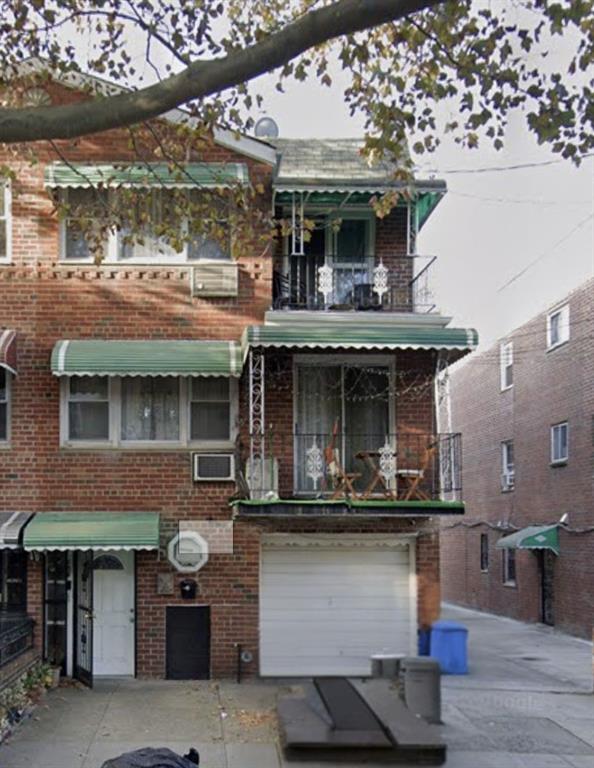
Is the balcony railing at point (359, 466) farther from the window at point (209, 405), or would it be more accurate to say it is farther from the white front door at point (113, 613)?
the white front door at point (113, 613)

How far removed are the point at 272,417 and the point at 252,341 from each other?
1.77 meters

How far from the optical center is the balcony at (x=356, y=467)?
15.8 m

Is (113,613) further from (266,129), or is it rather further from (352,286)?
(266,129)

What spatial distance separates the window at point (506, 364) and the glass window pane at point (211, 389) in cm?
1264

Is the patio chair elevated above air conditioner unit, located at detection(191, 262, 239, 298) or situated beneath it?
Answer: situated beneath

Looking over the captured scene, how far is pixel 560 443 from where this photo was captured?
79.6ft

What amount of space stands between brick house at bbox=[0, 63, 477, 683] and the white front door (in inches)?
1.1

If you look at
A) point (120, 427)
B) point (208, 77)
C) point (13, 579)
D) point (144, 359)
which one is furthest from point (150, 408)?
point (208, 77)

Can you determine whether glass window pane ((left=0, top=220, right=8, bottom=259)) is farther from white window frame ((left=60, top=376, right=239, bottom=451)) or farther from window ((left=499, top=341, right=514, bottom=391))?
window ((left=499, top=341, right=514, bottom=391))

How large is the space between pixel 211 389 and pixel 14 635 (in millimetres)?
4532

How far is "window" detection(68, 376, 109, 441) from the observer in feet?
53.7

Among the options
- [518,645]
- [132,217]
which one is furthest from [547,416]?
[132,217]

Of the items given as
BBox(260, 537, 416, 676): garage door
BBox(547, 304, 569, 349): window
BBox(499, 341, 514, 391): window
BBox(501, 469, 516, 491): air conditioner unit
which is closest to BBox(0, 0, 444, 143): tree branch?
BBox(260, 537, 416, 676): garage door

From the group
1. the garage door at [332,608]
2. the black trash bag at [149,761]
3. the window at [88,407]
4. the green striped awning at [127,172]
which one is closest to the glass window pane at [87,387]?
the window at [88,407]
